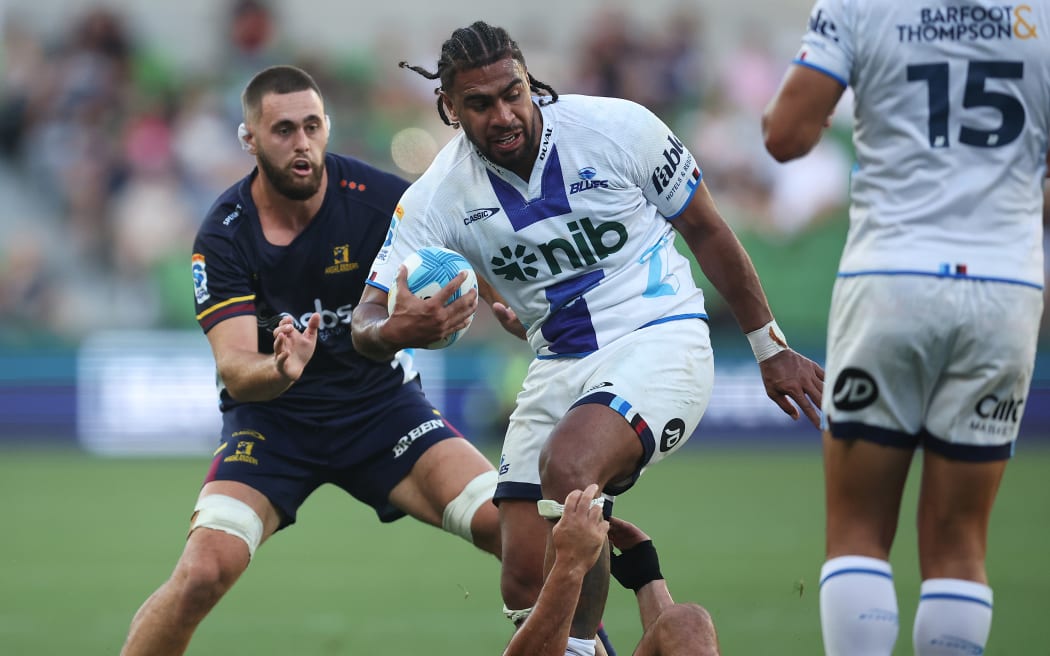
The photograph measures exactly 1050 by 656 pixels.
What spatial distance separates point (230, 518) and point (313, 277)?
117 cm

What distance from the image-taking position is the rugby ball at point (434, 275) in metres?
4.84

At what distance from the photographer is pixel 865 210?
13.6ft

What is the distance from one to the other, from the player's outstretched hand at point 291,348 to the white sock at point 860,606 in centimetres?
232

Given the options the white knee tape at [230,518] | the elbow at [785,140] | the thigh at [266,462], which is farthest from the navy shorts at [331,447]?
the elbow at [785,140]

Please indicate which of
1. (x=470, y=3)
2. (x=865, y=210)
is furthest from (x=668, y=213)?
(x=470, y=3)

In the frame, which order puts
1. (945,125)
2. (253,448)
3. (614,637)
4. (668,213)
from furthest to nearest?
(614,637) < (253,448) < (668,213) < (945,125)

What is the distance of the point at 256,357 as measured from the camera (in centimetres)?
573

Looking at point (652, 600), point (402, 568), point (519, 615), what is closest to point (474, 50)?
point (519, 615)

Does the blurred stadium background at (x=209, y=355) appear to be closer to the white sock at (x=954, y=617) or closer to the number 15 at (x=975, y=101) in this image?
the white sock at (x=954, y=617)

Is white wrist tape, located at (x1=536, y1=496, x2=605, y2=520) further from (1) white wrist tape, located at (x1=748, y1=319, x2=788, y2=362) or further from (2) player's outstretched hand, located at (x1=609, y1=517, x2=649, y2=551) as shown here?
(1) white wrist tape, located at (x1=748, y1=319, x2=788, y2=362)

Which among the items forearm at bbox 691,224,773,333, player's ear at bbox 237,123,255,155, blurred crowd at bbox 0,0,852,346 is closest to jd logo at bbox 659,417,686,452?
forearm at bbox 691,224,773,333

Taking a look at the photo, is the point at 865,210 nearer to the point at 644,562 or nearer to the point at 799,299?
the point at 644,562

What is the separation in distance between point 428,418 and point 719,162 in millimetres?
10652

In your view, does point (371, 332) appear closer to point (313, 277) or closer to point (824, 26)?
point (313, 277)
